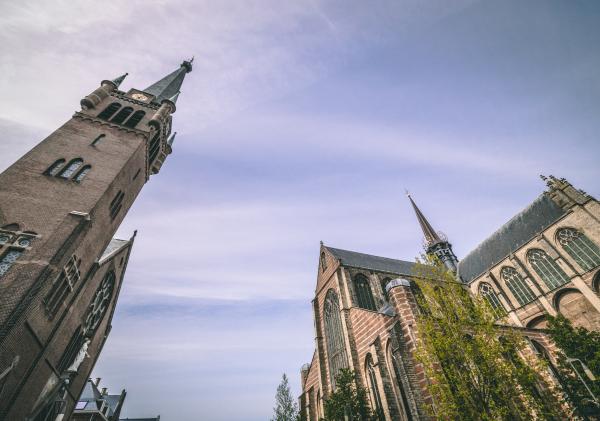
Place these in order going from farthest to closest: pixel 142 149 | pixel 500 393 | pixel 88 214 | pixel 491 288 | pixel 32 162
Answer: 1. pixel 491 288
2. pixel 142 149
3. pixel 32 162
4. pixel 88 214
5. pixel 500 393

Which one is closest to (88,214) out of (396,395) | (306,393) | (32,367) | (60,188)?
(60,188)

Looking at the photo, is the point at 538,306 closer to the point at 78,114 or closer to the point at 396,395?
the point at 396,395

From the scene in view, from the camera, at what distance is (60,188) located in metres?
12.1

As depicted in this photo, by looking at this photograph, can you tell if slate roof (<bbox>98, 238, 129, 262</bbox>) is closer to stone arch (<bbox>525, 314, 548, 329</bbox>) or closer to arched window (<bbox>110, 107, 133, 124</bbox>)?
arched window (<bbox>110, 107, 133, 124</bbox>)

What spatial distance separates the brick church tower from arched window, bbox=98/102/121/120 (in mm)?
27

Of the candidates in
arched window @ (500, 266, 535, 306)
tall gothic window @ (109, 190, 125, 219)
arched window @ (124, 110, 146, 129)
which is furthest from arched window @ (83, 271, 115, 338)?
arched window @ (500, 266, 535, 306)

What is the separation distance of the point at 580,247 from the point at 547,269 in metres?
2.94

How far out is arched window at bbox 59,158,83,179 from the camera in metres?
13.0

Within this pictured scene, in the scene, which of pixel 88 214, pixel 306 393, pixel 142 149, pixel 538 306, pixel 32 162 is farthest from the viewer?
pixel 538 306

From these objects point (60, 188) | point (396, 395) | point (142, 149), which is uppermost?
point (142, 149)

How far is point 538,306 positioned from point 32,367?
1244 inches

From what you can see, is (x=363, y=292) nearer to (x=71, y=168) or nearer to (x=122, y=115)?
(x=71, y=168)

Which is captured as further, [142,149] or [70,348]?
[142,149]

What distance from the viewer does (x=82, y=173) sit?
13.5 m
